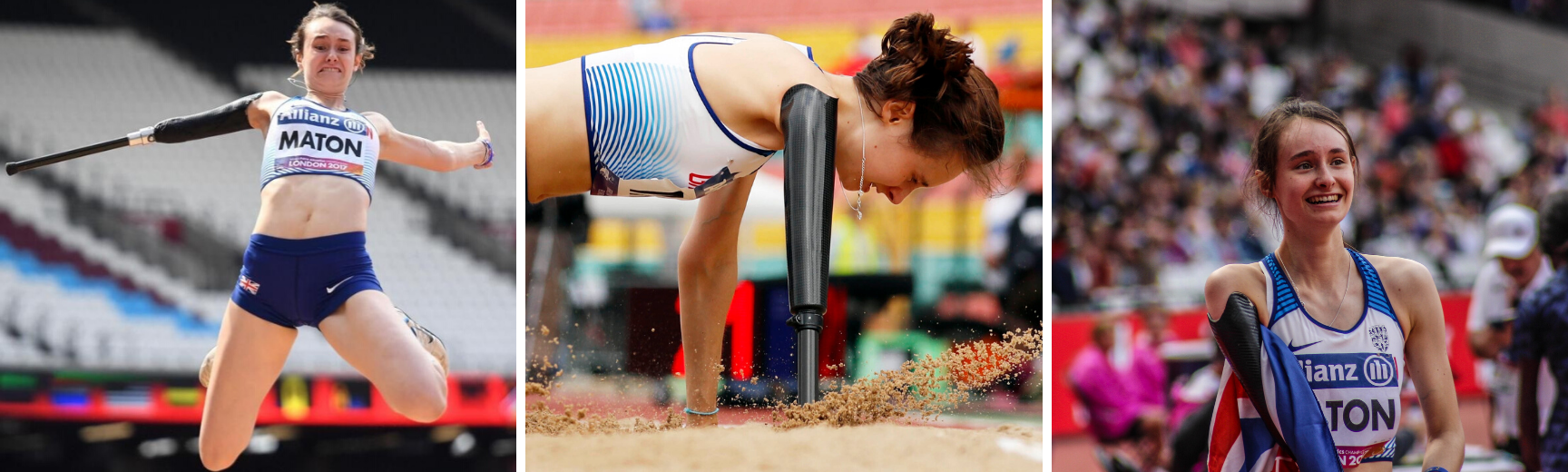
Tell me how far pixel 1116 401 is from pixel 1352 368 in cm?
321

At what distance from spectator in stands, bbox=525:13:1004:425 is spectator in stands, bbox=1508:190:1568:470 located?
8.94 ft

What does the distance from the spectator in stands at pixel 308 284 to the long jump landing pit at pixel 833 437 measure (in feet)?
2.07

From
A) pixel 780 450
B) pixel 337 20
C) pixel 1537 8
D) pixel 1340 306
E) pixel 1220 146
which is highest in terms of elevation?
pixel 1537 8

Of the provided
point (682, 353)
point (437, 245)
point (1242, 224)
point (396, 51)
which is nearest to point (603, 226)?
point (682, 353)

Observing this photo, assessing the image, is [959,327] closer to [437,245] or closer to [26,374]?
[437,245]

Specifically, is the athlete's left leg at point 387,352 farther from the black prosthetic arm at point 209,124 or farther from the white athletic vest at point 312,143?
the black prosthetic arm at point 209,124

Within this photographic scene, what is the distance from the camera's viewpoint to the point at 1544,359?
4.24 meters

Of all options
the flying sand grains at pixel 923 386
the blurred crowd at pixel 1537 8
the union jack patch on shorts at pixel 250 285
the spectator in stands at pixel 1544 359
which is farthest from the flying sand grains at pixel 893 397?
the blurred crowd at pixel 1537 8

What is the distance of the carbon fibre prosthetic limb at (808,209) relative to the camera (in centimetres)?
237

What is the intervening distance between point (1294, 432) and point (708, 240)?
164cm

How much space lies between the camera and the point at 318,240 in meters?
2.58

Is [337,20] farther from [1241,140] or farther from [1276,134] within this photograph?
[1241,140]

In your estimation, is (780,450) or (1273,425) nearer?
(1273,425)

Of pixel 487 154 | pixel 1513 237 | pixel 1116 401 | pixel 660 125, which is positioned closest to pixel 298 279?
pixel 487 154
